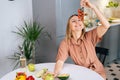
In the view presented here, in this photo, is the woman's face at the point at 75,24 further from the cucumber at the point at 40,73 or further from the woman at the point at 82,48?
the cucumber at the point at 40,73

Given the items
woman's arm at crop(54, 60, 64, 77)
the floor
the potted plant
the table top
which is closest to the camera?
the table top

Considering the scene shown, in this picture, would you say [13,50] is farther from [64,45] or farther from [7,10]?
[64,45]

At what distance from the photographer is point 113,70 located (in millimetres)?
3754

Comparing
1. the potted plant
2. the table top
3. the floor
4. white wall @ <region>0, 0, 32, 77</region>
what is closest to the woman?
the table top

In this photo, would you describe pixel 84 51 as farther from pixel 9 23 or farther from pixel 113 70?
pixel 113 70

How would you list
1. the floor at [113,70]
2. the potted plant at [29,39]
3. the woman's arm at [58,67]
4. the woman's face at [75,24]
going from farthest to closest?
the floor at [113,70]
the potted plant at [29,39]
the woman's face at [75,24]
the woman's arm at [58,67]

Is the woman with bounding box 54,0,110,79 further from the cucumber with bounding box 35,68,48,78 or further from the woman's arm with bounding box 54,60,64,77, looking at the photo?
the cucumber with bounding box 35,68,48,78

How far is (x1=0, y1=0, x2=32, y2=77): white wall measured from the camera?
2.83 m

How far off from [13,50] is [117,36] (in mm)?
2234

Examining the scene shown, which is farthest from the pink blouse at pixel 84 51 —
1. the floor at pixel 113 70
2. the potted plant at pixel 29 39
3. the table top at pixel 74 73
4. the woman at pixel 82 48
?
the floor at pixel 113 70

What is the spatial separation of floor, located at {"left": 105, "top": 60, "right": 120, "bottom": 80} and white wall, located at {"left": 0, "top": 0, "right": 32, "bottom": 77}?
177 cm

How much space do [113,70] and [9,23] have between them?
7.15 feet

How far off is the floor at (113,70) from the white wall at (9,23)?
69.8 inches

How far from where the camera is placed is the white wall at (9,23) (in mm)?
2829
